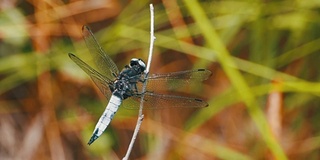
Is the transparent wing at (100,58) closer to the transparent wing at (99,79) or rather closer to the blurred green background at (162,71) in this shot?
the transparent wing at (99,79)

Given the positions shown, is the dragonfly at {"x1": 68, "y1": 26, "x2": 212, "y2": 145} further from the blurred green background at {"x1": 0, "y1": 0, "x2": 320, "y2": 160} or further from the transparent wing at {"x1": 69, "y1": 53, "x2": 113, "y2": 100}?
the blurred green background at {"x1": 0, "y1": 0, "x2": 320, "y2": 160}

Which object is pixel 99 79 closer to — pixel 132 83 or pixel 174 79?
pixel 132 83

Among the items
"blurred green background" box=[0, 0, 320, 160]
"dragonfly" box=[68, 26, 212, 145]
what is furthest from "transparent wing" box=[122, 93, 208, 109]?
"blurred green background" box=[0, 0, 320, 160]

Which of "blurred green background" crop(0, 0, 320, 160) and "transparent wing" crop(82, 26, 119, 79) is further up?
"blurred green background" crop(0, 0, 320, 160)

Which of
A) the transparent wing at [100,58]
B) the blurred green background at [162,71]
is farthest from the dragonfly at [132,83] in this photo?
the blurred green background at [162,71]

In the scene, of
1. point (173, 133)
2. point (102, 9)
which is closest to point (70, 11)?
point (102, 9)

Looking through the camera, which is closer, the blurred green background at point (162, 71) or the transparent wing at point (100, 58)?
the transparent wing at point (100, 58)

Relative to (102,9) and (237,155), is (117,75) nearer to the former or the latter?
(237,155)
